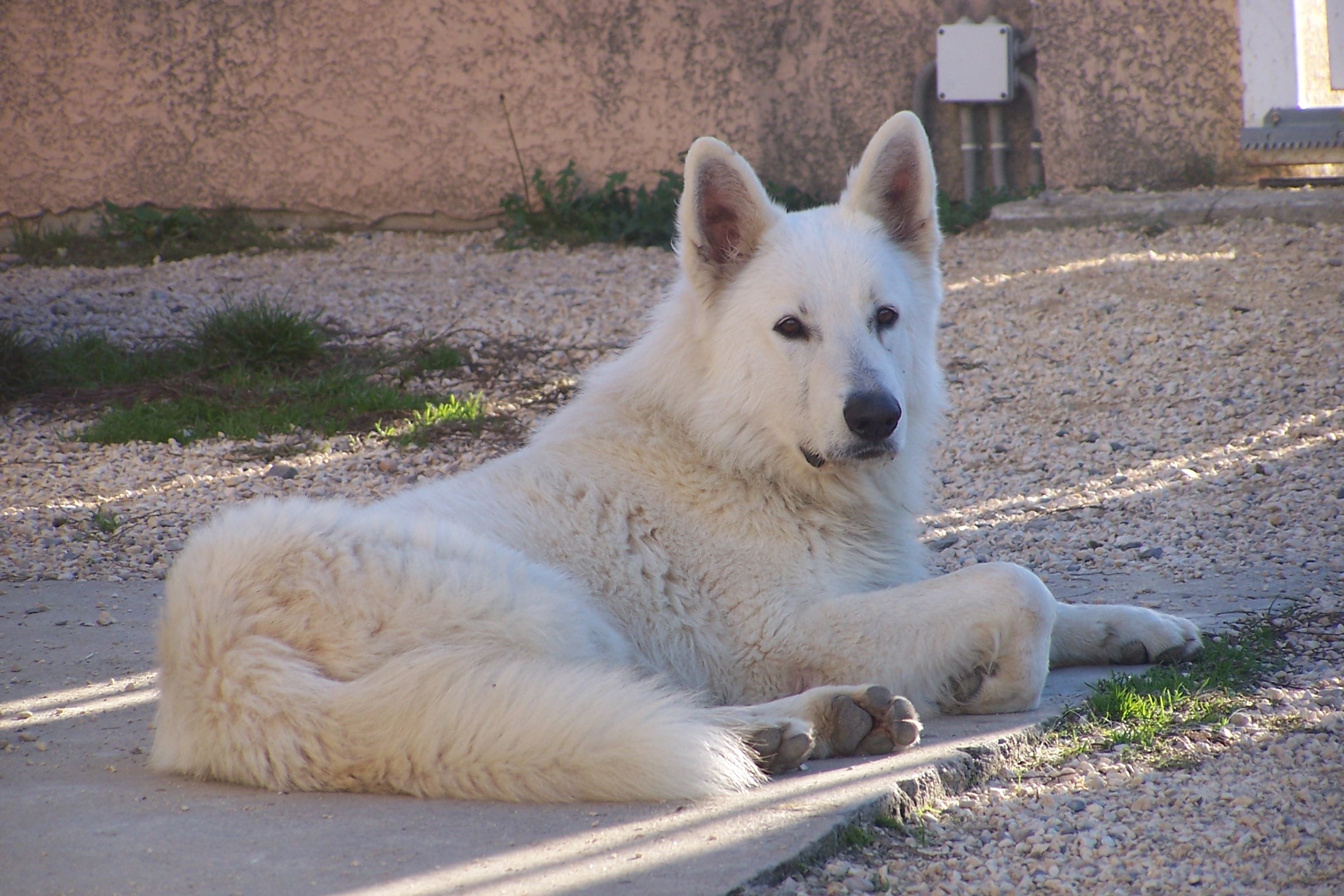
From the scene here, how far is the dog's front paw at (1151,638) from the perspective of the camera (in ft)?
11.4

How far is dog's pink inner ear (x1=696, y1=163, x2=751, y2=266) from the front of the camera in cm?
359

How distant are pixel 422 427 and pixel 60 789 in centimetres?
377

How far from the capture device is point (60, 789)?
9.39ft

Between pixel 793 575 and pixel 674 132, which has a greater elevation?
pixel 674 132

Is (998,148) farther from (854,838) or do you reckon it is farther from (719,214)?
(854,838)

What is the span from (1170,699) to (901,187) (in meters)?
1.65

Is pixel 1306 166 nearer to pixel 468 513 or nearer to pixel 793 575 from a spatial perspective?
pixel 793 575

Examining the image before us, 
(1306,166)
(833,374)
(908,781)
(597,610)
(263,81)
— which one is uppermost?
(263,81)

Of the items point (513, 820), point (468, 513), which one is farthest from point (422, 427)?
point (513, 820)

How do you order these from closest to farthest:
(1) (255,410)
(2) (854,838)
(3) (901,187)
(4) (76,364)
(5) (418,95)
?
(2) (854,838) → (3) (901,187) → (1) (255,410) → (4) (76,364) → (5) (418,95)

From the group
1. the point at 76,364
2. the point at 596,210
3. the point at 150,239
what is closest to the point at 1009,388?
the point at 596,210

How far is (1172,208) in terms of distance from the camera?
25.8 ft

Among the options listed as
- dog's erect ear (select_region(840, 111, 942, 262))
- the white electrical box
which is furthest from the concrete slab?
dog's erect ear (select_region(840, 111, 942, 262))

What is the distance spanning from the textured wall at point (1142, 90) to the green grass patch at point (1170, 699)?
5.54 m
